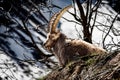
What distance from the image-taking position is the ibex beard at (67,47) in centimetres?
560

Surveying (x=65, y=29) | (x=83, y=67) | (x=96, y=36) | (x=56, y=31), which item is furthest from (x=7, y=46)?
(x=83, y=67)

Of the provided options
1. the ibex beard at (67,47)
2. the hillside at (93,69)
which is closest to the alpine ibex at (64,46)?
the ibex beard at (67,47)

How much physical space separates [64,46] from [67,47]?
0.05 metres

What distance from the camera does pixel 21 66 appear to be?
1822 centimetres

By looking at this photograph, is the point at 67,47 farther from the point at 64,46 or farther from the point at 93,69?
the point at 93,69

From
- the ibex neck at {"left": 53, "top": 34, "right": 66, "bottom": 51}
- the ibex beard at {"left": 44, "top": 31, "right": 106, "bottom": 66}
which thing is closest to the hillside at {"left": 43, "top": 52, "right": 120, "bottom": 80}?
the ibex beard at {"left": 44, "top": 31, "right": 106, "bottom": 66}

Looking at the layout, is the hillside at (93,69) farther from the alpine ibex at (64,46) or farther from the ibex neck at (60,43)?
the ibex neck at (60,43)

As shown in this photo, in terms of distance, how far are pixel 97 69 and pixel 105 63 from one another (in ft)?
0.49

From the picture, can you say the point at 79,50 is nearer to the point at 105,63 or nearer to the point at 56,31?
the point at 56,31

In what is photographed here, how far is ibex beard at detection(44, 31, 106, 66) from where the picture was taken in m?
5.60

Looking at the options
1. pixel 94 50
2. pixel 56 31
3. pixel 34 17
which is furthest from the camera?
pixel 34 17

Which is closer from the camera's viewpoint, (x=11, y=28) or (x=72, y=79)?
(x=72, y=79)

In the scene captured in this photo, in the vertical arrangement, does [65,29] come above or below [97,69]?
above

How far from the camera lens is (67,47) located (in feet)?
19.0
